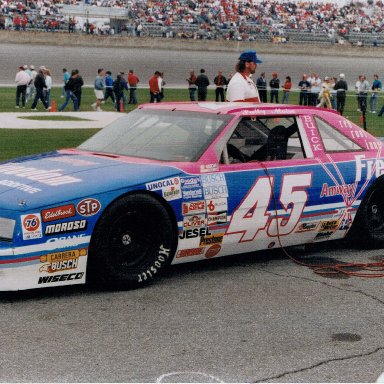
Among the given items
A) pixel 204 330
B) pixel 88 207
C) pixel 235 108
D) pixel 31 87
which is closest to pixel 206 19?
pixel 31 87

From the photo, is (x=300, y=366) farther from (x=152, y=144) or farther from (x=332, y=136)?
(x=332, y=136)

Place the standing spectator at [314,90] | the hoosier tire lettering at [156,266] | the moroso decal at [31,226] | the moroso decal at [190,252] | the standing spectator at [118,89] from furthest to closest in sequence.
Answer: the standing spectator at [314,90] → the standing spectator at [118,89] → the moroso decal at [190,252] → the hoosier tire lettering at [156,266] → the moroso decal at [31,226]

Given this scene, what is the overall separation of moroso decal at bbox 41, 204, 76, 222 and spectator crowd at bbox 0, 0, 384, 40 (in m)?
45.9

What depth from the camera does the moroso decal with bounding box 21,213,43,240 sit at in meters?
5.16

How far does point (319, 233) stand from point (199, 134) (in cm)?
140

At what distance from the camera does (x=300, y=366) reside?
4.17 meters

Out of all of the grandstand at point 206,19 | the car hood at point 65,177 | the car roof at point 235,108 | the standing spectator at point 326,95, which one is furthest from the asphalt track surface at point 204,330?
the grandstand at point 206,19

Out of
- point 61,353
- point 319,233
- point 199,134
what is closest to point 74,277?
point 61,353

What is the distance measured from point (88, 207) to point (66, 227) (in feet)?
0.68

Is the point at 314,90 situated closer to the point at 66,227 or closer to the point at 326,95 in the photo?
the point at 326,95

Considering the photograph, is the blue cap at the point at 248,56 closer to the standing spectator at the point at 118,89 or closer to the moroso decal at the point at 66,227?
the moroso decal at the point at 66,227

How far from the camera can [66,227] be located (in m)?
5.29

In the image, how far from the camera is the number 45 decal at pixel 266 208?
6.21 m

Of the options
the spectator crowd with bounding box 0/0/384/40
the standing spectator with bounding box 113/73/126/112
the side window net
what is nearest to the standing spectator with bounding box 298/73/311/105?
the standing spectator with bounding box 113/73/126/112
